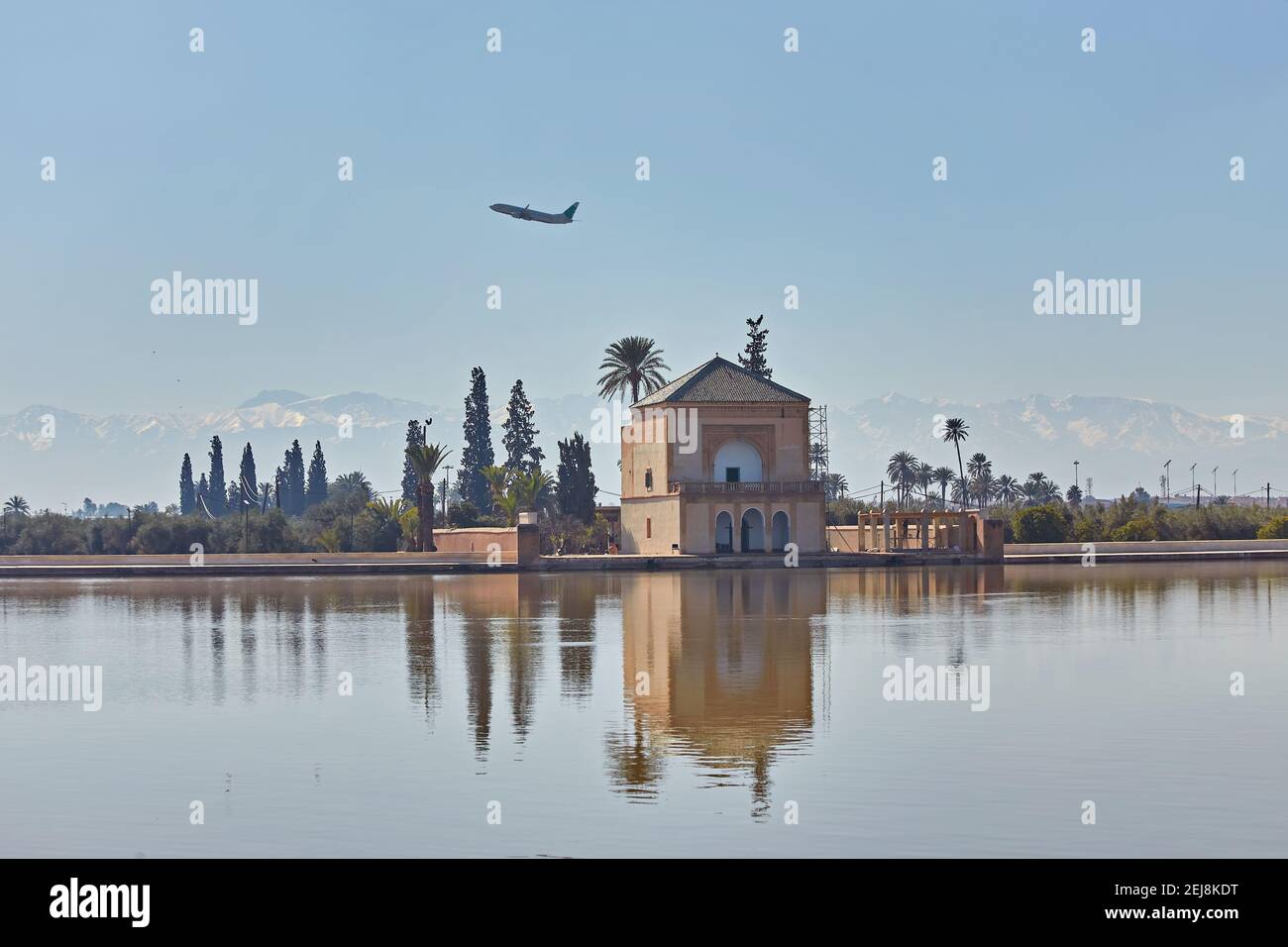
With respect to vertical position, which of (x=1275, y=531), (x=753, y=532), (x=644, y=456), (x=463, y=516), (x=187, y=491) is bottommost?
(x=1275, y=531)

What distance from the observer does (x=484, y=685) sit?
18.6 meters

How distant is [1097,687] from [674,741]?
19.9 ft

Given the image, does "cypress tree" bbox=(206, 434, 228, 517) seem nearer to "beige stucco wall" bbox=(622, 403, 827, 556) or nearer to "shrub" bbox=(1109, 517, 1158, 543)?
"beige stucco wall" bbox=(622, 403, 827, 556)

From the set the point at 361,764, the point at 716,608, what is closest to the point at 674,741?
the point at 361,764

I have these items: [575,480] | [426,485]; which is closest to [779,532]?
[426,485]

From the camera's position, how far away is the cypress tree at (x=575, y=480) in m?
78.7

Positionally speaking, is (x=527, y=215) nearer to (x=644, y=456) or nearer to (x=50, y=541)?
(x=644, y=456)

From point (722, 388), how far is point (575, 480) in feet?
65.3

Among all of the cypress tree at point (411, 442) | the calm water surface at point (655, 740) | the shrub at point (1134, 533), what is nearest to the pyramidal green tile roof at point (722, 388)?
the shrub at point (1134, 533)

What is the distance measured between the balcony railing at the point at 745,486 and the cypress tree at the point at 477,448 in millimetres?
38008

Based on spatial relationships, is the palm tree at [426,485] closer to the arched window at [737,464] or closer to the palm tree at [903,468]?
the arched window at [737,464]

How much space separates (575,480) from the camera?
79375 mm
